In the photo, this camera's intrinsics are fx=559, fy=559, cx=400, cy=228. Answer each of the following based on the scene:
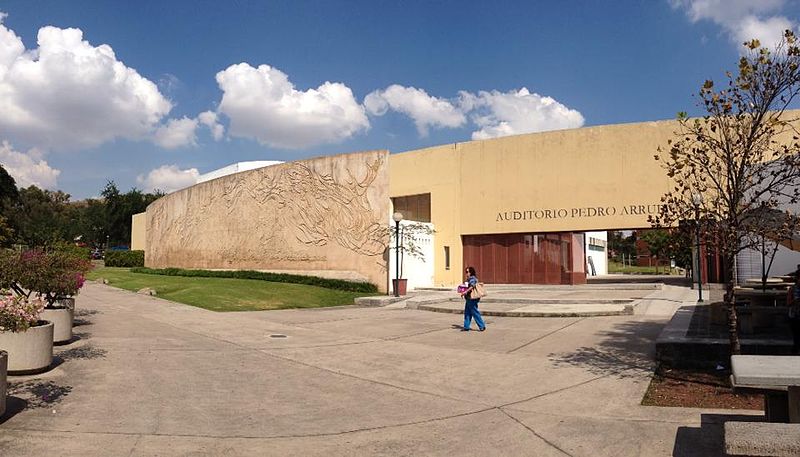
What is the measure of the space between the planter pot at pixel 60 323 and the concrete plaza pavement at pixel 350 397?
Result: 337 mm

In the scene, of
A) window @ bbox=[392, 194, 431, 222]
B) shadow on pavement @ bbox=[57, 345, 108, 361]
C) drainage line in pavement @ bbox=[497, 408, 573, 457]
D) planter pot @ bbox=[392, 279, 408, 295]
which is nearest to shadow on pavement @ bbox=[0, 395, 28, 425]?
shadow on pavement @ bbox=[57, 345, 108, 361]

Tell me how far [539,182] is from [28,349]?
24093mm

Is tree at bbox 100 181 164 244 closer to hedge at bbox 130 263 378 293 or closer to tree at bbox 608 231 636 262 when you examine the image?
hedge at bbox 130 263 378 293

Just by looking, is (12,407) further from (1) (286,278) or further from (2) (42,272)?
(1) (286,278)

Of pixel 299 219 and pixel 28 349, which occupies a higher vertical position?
pixel 299 219

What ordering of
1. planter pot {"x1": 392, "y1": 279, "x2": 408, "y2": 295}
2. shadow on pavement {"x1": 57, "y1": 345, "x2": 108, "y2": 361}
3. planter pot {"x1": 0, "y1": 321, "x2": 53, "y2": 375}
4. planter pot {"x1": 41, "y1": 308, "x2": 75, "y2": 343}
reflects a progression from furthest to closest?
planter pot {"x1": 392, "y1": 279, "x2": 408, "y2": 295}, planter pot {"x1": 41, "y1": 308, "x2": 75, "y2": 343}, shadow on pavement {"x1": 57, "y1": 345, "x2": 108, "y2": 361}, planter pot {"x1": 0, "y1": 321, "x2": 53, "y2": 375}

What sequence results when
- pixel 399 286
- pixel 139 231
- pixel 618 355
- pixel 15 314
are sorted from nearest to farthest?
pixel 15 314 < pixel 618 355 < pixel 399 286 < pixel 139 231

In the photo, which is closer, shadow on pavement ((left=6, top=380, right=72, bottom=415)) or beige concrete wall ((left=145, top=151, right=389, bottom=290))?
shadow on pavement ((left=6, top=380, right=72, bottom=415))

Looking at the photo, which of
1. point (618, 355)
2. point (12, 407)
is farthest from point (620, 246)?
point (12, 407)

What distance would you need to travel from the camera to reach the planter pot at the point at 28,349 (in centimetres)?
731

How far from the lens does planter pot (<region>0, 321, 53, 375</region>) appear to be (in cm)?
731

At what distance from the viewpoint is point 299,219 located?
28.9 m

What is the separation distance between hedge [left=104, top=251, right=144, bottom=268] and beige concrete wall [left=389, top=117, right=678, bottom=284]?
28.2 metres

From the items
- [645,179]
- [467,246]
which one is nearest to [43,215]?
[467,246]
